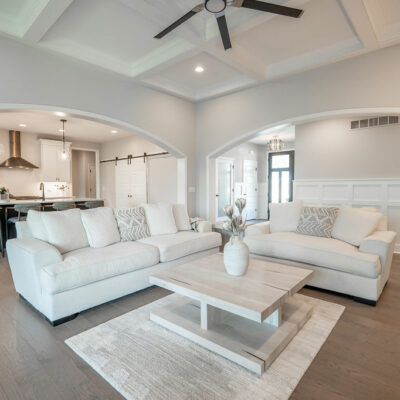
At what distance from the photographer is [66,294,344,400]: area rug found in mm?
1524

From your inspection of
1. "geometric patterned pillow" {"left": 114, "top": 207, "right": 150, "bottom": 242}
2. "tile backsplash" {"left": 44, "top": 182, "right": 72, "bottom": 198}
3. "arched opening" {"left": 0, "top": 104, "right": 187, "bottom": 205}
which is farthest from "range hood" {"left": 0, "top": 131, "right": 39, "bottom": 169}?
"geometric patterned pillow" {"left": 114, "top": 207, "right": 150, "bottom": 242}

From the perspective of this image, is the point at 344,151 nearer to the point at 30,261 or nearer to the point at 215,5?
the point at 215,5

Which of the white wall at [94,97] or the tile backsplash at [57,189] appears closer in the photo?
the white wall at [94,97]

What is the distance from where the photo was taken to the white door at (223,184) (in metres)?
7.86

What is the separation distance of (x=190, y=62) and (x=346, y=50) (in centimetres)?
233

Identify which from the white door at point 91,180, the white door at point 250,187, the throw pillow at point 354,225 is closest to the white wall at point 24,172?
the white door at point 91,180

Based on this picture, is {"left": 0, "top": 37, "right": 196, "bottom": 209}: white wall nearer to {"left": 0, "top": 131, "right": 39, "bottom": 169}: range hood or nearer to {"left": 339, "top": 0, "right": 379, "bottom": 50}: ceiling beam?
{"left": 339, "top": 0, "right": 379, "bottom": 50}: ceiling beam

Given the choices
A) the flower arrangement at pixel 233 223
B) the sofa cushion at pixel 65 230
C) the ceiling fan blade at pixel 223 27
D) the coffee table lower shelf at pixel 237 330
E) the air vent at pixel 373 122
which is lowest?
the coffee table lower shelf at pixel 237 330

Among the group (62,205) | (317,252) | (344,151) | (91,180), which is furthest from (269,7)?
(91,180)

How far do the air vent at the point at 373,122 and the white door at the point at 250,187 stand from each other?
12.8ft

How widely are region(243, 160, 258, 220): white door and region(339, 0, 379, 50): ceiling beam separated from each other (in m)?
5.53

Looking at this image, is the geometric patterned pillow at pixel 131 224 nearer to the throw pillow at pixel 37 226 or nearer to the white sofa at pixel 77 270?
the white sofa at pixel 77 270

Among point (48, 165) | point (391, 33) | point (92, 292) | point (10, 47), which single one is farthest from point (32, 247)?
point (48, 165)

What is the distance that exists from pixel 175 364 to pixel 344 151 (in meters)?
5.48
